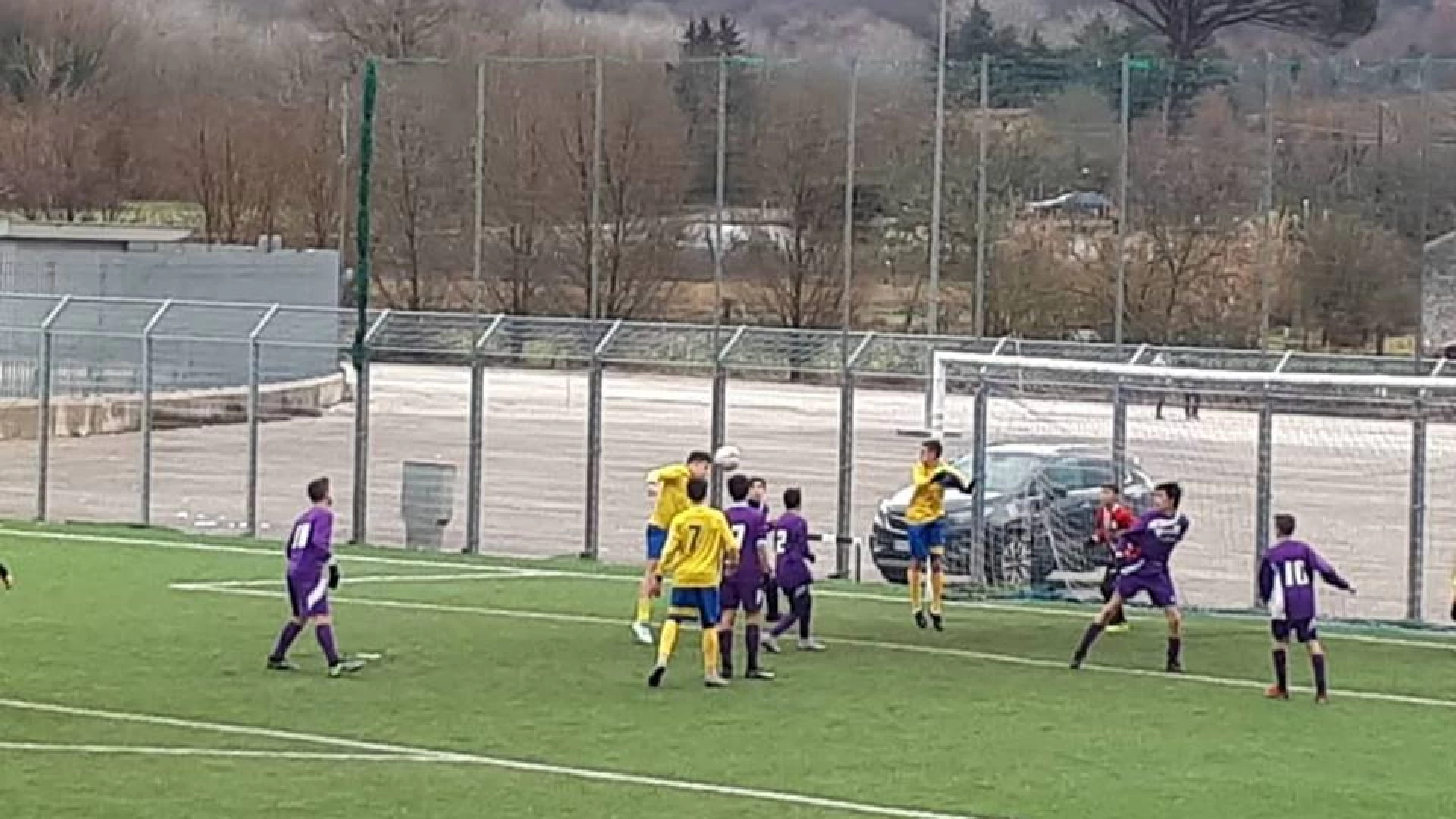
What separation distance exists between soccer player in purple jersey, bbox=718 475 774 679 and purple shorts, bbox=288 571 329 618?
3.13m

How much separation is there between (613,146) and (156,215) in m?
44.8

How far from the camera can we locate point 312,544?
20.4m

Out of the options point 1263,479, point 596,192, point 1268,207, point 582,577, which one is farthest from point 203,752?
point 596,192

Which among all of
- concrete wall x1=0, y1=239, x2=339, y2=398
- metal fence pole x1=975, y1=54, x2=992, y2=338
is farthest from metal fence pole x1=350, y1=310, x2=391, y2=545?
metal fence pole x1=975, y1=54, x2=992, y2=338

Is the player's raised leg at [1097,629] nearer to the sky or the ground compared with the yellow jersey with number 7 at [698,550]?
nearer to the ground

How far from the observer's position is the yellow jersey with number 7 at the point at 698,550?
20.3 meters

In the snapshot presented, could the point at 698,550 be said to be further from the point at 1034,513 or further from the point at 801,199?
the point at 801,199

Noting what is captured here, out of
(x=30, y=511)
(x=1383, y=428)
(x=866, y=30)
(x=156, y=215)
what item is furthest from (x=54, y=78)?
(x=1383, y=428)

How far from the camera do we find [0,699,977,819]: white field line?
15.6m

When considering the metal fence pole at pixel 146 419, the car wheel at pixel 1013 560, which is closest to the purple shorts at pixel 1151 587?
the car wheel at pixel 1013 560

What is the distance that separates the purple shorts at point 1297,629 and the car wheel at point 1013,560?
352 inches

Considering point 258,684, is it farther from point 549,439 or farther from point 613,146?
point 613,146

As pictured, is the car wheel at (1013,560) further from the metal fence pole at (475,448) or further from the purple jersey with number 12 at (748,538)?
the purple jersey with number 12 at (748,538)

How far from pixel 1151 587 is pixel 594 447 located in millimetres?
12559
